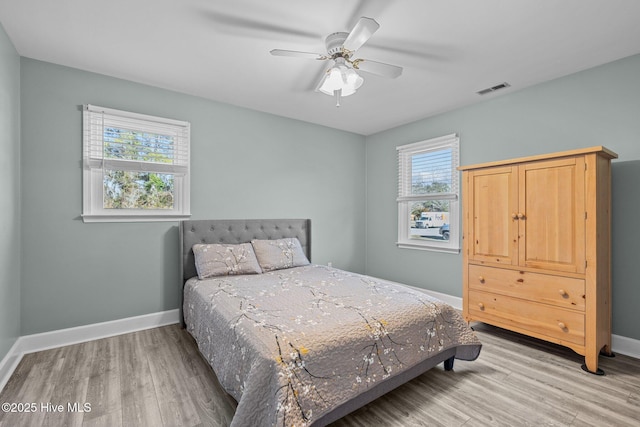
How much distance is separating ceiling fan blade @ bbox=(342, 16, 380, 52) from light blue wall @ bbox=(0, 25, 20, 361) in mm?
2446

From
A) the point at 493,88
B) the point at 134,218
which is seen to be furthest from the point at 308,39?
the point at 134,218

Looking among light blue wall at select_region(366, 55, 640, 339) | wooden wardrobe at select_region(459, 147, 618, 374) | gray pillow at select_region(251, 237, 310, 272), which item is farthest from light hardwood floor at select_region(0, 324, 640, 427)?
gray pillow at select_region(251, 237, 310, 272)

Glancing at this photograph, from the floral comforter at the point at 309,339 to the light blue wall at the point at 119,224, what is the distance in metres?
0.86

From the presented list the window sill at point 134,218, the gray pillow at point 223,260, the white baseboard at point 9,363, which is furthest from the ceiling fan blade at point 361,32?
the white baseboard at point 9,363

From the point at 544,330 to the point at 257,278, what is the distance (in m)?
2.58

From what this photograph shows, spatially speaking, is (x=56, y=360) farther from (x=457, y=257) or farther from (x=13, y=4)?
(x=457, y=257)

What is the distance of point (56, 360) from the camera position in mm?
2389

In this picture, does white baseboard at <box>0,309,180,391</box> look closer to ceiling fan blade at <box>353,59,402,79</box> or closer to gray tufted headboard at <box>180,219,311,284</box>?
gray tufted headboard at <box>180,219,311,284</box>

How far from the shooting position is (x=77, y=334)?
8.91ft

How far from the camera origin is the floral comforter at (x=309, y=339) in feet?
4.58

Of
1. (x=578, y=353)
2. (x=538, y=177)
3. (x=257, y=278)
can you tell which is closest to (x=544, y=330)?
(x=578, y=353)

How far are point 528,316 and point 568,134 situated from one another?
1775 millimetres

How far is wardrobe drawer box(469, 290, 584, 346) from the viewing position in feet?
7.75

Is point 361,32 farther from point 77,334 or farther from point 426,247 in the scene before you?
point 77,334
